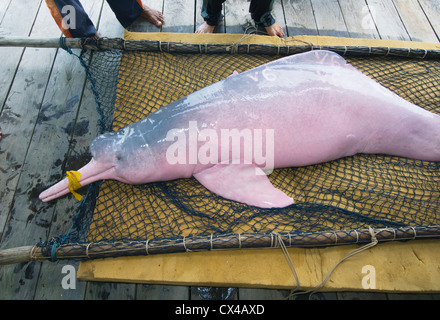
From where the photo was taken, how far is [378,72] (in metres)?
3.03

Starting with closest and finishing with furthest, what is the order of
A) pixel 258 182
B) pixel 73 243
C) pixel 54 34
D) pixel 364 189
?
pixel 73 243, pixel 258 182, pixel 364 189, pixel 54 34

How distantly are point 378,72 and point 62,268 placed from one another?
322 cm

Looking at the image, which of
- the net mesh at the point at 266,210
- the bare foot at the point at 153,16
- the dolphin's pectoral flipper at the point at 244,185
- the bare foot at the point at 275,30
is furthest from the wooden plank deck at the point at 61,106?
the dolphin's pectoral flipper at the point at 244,185

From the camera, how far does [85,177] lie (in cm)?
218

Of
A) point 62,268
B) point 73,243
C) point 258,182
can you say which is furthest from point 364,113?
point 62,268

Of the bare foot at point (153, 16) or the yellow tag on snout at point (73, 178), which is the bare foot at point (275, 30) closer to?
the bare foot at point (153, 16)

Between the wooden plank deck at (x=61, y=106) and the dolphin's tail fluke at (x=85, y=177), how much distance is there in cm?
31

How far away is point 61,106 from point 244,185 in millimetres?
2032

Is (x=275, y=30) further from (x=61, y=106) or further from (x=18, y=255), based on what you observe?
(x=18, y=255)

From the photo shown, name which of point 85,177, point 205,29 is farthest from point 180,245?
point 205,29

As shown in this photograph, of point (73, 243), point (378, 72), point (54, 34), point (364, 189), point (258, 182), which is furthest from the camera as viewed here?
point (54, 34)

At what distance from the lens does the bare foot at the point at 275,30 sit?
11.8ft

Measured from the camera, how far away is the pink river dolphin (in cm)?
218

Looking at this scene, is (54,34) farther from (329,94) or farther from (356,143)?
(356,143)
